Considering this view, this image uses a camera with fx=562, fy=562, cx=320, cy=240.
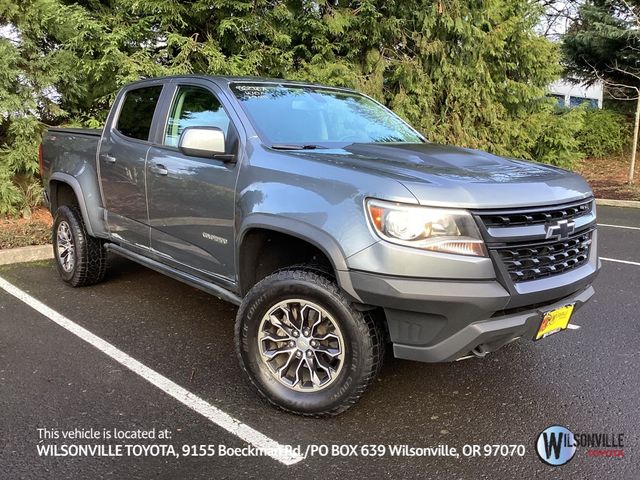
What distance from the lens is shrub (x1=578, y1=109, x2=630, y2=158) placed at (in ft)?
59.0

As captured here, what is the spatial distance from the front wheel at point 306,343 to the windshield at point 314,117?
0.97 meters

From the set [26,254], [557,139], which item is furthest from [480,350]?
[557,139]

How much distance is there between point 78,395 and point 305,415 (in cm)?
136

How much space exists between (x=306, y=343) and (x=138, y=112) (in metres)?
2.62

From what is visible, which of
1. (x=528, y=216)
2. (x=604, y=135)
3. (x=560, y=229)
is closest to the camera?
(x=528, y=216)

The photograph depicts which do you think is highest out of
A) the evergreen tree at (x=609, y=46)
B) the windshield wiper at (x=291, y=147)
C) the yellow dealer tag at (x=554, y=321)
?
the evergreen tree at (x=609, y=46)

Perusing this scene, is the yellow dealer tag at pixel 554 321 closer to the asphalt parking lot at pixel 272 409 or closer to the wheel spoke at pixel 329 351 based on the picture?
the asphalt parking lot at pixel 272 409

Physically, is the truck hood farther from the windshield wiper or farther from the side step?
the side step

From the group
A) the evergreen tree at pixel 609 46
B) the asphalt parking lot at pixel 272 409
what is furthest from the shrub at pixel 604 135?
the asphalt parking lot at pixel 272 409

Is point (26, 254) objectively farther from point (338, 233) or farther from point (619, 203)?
point (619, 203)

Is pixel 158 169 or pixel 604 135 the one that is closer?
pixel 158 169

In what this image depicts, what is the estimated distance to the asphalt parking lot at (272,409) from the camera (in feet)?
8.82

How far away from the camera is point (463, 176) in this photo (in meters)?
2.85

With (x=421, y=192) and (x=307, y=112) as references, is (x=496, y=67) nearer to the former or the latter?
(x=307, y=112)
